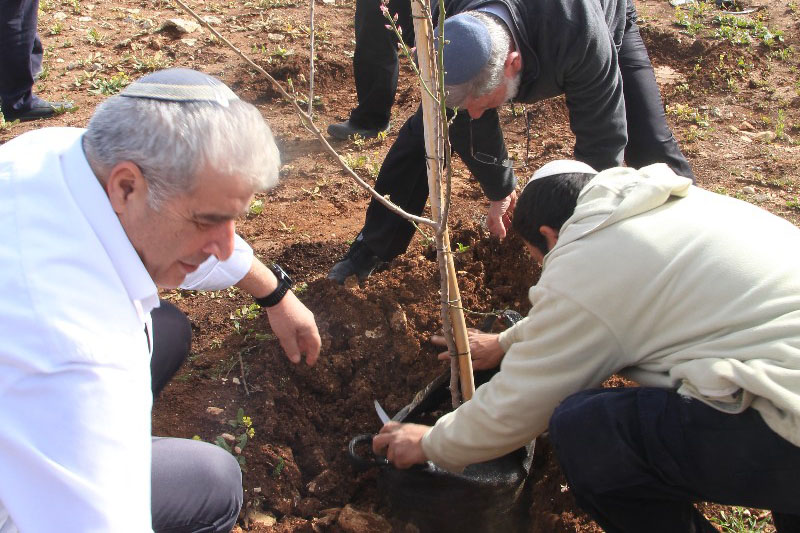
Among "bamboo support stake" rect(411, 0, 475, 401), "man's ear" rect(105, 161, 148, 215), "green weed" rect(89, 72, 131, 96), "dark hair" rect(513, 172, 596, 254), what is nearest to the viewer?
"man's ear" rect(105, 161, 148, 215)

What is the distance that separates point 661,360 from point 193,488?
130cm

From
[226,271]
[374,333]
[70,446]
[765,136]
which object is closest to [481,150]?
[374,333]

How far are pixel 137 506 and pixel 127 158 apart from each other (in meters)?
0.69

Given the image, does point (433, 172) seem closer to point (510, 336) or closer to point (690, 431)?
point (510, 336)

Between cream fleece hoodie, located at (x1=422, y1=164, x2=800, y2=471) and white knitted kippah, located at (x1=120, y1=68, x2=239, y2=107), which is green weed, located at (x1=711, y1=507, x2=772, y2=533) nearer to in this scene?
cream fleece hoodie, located at (x1=422, y1=164, x2=800, y2=471)

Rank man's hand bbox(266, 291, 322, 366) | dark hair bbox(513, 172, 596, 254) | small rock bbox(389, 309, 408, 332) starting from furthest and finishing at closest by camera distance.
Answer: small rock bbox(389, 309, 408, 332), man's hand bbox(266, 291, 322, 366), dark hair bbox(513, 172, 596, 254)

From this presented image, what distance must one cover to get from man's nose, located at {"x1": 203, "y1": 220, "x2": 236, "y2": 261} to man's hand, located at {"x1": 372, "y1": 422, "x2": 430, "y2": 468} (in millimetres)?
882

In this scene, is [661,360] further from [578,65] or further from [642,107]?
[642,107]

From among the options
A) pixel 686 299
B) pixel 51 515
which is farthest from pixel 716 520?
pixel 51 515

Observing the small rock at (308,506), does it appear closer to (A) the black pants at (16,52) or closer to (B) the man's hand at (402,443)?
(B) the man's hand at (402,443)

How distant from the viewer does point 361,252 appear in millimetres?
3412

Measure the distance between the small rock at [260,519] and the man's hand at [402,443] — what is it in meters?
0.44

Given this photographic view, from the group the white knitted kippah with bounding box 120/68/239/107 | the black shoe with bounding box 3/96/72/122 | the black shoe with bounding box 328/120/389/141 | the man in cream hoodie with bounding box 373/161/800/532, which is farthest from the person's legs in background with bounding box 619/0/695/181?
the black shoe with bounding box 3/96/72/122

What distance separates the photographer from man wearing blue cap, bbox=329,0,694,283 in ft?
8.70
